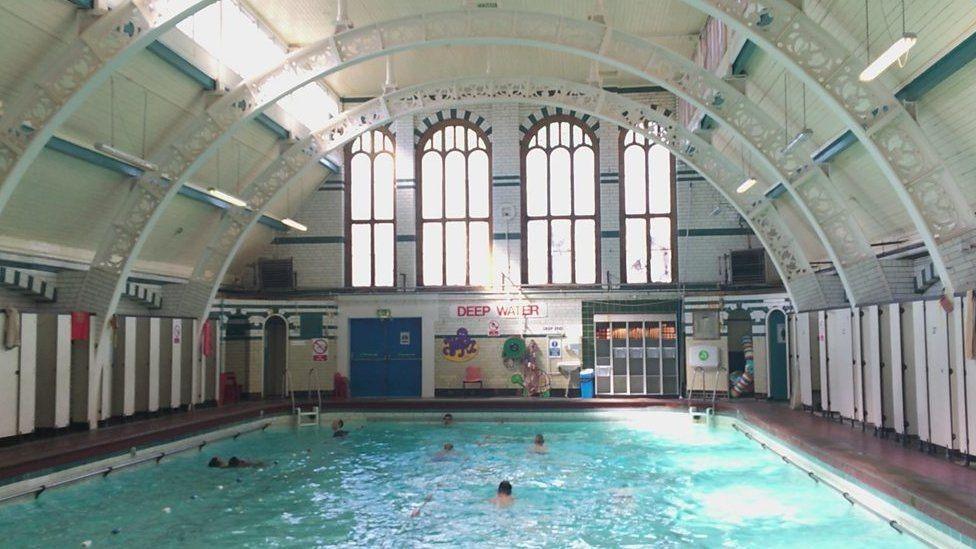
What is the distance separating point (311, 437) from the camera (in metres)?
18.0

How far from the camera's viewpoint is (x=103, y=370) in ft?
51.8

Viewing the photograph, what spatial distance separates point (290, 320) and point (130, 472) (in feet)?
33.5

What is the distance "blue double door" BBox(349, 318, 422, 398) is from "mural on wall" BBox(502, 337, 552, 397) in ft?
9.00

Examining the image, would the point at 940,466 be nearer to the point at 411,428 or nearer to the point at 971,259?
the point at 971,259

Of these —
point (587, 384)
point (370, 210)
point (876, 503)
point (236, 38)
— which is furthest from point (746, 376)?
point (236, 38)

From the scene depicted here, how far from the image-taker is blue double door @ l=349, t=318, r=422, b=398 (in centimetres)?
2392

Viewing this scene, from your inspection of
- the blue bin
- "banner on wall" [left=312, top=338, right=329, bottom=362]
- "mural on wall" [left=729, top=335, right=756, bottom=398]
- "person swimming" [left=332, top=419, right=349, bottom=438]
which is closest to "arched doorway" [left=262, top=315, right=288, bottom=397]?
"banner on wall" [left=312, top=338, right=329, bottom=362]

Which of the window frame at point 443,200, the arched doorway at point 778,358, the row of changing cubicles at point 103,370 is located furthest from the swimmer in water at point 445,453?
the arched doorway at point 778,358

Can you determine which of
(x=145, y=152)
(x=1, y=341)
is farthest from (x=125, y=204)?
(x=1, y=341)

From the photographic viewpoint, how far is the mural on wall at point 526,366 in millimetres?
22953

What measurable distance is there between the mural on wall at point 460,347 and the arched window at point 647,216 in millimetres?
4919

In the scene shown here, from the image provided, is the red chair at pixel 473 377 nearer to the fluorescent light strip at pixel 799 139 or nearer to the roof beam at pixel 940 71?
the fluorescent light strip at pixel 799 139

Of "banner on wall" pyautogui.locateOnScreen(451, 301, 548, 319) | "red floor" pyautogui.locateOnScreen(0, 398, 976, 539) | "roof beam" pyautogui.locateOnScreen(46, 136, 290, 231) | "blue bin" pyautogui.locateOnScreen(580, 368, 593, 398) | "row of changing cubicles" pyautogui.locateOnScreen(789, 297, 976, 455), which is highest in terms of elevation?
"roof beam" pyautogui.locateOnScreen(46, 136, 290, 231)

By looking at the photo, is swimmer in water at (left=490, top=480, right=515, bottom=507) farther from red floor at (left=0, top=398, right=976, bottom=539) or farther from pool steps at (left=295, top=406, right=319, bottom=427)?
pool steps at (left=295, top=406, right=319, bottom=427)
